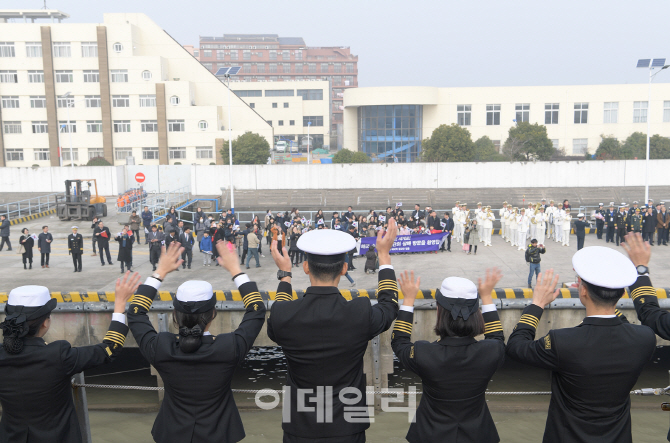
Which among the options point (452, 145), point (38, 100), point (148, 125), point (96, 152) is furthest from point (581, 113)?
point (38, 100)

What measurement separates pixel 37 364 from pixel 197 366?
1128mm

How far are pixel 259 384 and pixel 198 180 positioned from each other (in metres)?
34.3

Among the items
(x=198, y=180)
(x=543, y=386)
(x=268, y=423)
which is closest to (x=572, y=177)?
(x=198, y=180)

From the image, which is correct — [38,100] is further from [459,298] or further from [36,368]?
[459,298]

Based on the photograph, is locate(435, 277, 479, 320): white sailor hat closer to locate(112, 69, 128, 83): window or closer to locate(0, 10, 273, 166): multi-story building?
locate(0, 10, 273, 166): multi-story building

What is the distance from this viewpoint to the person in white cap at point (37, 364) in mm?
3758

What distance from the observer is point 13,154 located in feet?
200

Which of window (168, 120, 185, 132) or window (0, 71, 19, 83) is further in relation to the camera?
window (168, 120, 185, 132)

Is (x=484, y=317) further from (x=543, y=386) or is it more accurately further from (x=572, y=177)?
(x=572, y=177)

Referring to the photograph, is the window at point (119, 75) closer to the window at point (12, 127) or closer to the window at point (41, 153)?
the window at point (41, 153)

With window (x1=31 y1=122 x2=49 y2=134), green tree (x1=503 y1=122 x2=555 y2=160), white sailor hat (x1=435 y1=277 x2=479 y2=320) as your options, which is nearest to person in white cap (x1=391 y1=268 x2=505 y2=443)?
white sailor hat (x1=435 y1=277 x2=479 y2=320)

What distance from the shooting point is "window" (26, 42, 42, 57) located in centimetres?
5781

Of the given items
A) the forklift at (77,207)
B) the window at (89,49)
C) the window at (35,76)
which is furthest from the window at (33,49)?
the forklift at (77,207)

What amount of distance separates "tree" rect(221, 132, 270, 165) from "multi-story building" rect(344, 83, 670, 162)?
24.5 m
